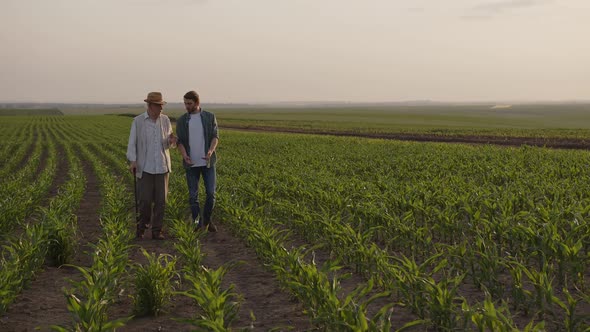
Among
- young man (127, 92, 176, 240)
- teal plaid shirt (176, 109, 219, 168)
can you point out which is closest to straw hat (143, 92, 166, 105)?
young man (127, 92, 176, 240)

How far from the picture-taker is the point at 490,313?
3.21 m

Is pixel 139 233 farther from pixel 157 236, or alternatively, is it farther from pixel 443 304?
pixel 443 304

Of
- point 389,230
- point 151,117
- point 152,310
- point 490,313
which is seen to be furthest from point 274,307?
point 151,117

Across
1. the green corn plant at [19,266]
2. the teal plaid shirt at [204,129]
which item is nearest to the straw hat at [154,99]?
the teal plaid shirt at [204,129]

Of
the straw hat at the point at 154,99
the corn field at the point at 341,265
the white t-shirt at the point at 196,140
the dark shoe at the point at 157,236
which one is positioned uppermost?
the straw hat at the point at 154,99

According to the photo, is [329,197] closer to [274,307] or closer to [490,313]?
[274,307]

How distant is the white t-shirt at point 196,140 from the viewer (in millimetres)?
7828

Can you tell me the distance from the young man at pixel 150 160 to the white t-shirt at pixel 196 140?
39 centimetres

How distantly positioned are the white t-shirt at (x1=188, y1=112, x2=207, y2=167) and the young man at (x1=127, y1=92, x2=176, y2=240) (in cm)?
39

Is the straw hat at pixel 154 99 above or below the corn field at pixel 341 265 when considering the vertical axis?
above

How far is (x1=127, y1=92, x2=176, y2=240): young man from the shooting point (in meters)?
7.57

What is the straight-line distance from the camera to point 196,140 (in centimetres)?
785

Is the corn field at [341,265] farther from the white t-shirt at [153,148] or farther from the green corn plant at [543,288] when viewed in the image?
the white t-shirt at [153,148]

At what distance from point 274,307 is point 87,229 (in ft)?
16.6
